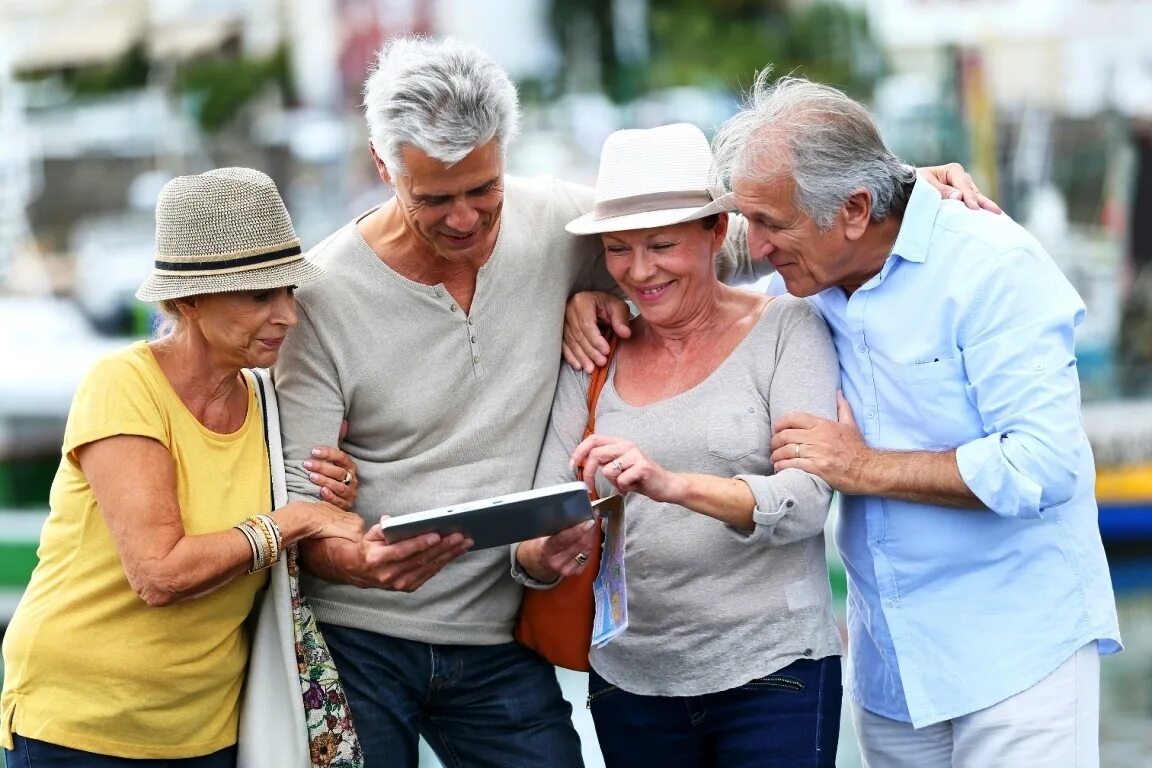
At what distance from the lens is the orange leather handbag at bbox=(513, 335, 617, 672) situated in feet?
9.92

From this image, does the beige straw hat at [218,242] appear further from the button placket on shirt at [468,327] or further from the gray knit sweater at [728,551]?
the gray knit sweater at [728,551]

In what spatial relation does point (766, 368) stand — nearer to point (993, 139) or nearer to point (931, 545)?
point (931, 545)

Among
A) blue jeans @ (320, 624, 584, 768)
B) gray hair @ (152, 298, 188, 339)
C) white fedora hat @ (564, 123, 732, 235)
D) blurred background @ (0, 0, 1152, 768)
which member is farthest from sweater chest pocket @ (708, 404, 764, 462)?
gray hair @ (152, 298, 188, 339)

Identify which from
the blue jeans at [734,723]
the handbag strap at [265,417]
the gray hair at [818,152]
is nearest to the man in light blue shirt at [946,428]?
the gray hair at [818,152]

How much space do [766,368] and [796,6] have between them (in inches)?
1112

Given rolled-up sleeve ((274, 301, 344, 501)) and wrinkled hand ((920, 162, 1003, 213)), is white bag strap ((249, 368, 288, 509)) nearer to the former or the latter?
rolled-up sleeve ((274, 301, 344, 501))

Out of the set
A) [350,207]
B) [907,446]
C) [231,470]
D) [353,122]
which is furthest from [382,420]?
[353,122]

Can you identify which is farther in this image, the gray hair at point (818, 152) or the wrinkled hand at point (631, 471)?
the gray hair at point (818, 152)

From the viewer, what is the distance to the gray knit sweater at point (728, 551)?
2867mm

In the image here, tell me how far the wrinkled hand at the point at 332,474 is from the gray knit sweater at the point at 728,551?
412mm

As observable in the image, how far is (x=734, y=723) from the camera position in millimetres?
2896

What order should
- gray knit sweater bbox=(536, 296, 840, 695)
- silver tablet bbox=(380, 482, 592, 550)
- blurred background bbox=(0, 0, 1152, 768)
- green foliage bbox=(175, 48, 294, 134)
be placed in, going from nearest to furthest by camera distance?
silver tablet bbox=(380, 482, 592, 550), gray knit sweater bbox=(536, 296, 840, 695), blurred background bbox=(0, 0, 1152, 768), green foliage bbox=(175, 48, 294, 134)

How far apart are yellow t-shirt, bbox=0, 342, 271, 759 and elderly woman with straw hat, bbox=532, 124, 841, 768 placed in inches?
26.8

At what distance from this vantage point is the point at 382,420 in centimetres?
300
